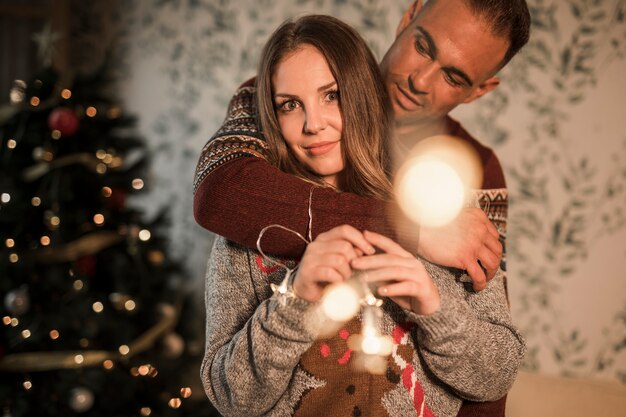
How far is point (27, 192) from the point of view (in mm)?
1951

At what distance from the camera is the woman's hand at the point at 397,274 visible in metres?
0.84

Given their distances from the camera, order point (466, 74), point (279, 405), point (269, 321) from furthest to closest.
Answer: point (466, 74) < point (279, 405) < point (269, 321)

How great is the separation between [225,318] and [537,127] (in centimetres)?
158

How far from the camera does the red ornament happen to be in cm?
192

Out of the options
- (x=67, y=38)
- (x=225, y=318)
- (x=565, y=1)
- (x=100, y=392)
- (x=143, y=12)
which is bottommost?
(x=100, y=392)

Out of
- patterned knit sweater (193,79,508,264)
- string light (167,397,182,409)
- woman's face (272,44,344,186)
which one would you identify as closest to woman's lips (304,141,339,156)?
woman's face (272,44,344,186)

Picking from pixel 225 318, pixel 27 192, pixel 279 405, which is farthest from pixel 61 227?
pixel 279 405

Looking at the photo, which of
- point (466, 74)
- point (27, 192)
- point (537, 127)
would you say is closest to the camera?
point (466, 74)

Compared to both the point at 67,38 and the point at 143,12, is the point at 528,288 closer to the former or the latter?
the point at 143,12

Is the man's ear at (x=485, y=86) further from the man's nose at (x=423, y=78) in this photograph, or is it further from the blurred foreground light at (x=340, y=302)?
the blurred foreground light at (x=340, y=302)

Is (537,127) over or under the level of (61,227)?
over

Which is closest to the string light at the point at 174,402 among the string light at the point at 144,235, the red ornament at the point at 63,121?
the string light at the point at 144,235

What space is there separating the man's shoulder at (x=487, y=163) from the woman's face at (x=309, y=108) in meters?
0.50

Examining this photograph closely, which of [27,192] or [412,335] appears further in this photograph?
[27,192]
